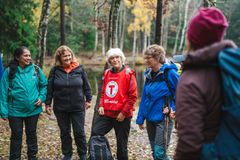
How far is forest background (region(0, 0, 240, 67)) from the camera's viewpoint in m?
10.8

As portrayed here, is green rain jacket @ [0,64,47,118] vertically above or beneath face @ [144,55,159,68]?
beneath

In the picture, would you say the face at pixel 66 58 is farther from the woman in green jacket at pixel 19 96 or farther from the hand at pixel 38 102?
the hand at pixel 38 102

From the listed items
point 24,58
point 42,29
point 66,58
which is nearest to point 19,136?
point 24,58

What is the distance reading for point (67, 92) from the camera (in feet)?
19.3

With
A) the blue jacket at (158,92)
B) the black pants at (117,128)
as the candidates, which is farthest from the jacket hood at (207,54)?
the black pants at (117,128)

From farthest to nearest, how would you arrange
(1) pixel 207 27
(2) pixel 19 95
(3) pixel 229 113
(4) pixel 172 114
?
(2) pixel 19 95 → (4) pixel 172 114 → (1) pixel 207 27 → (3) pixel 229 113

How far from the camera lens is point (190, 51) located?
2.59 metres

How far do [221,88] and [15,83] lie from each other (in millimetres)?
4092

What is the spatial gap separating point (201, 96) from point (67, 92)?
12.4 ft

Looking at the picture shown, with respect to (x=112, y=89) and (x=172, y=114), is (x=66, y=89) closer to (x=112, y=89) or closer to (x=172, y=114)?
(x=112, y=89)

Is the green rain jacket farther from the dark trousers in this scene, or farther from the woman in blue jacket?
the woman in blue jacket

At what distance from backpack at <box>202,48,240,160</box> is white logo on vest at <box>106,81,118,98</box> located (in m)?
3.25

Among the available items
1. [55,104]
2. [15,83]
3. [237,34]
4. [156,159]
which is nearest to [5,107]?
[15,83]

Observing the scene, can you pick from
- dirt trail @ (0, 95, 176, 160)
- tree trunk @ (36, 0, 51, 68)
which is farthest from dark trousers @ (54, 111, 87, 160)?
tree trunk @ (36, 0, 51, 68)
